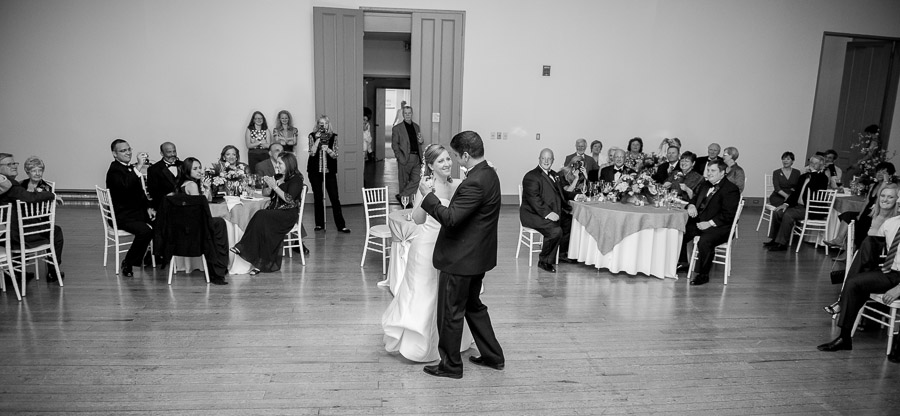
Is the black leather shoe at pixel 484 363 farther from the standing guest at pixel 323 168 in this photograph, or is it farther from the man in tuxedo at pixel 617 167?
the standing guest at pixel 323 168

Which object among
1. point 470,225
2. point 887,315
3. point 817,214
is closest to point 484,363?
point 470,225

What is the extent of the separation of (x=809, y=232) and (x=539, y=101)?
472 cm

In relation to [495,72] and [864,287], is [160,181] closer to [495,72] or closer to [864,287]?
[495,72]

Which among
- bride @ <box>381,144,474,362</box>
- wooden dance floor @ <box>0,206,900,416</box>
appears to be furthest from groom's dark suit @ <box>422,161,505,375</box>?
wooden dance floor @ <box>0,206,900,416</box>

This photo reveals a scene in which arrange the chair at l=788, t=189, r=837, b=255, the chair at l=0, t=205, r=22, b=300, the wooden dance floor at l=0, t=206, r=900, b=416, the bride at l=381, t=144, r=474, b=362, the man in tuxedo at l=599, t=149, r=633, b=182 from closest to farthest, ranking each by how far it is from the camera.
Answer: the wooden dance floor at l=0, t=206, r=900, b=416, the bride at l=381, t=144, r=474, b=362, the chair at l=0, t=205, r=22, b=300, the man in tuxedo at l=599, t=149, r=633, b=182, the chair at l=788, t=189, r=837, b=255

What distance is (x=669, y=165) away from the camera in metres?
8.89

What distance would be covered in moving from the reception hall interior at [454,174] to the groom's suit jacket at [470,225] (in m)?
0.85

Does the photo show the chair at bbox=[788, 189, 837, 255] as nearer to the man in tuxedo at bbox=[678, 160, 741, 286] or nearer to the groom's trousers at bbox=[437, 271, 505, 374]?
the man in tuxedo at bbox=[678, 160, 741, 286]

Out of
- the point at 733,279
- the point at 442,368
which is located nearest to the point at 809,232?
the point at 733,279

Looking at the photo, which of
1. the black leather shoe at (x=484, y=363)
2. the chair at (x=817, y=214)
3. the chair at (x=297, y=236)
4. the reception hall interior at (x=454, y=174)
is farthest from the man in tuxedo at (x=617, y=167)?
the black leather shoe at (x=484, y=363)

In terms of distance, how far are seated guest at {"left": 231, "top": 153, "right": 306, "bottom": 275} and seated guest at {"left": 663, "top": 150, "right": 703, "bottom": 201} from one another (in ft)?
13.6

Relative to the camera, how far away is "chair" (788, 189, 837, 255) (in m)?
8.05

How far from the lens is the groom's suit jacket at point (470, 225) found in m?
3.61

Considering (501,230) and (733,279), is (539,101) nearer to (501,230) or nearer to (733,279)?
(501,230)
